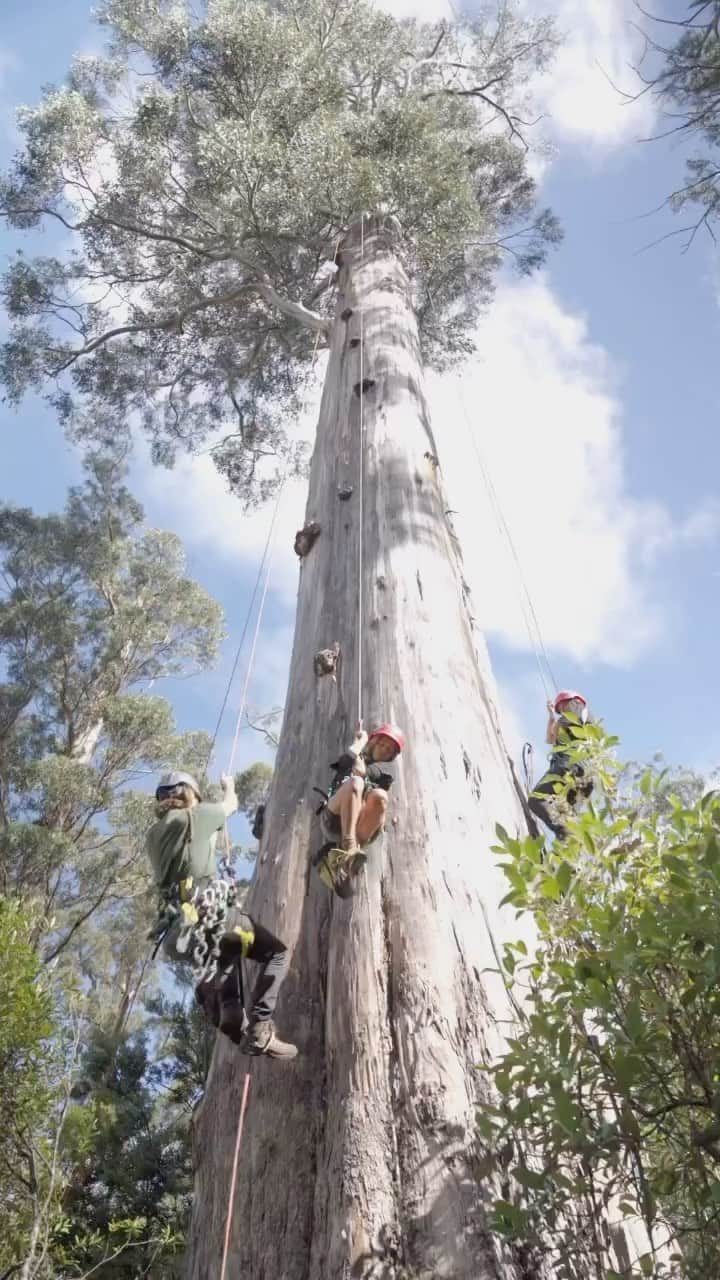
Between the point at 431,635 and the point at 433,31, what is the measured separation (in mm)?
11382

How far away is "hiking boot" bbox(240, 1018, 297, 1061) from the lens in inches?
96.5

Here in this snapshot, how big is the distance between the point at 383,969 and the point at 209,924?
2.29 feet

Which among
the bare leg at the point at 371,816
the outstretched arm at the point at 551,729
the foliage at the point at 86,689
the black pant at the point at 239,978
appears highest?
the foliage at the point at 86,689

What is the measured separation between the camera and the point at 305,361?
10719mm

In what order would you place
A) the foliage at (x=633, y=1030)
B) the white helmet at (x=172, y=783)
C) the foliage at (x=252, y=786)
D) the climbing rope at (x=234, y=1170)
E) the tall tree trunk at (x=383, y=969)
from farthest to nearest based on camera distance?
1. the foliage at (x=252, y=786)
2. the white helmet at (x=172, y=783)
3. the climbing rope at (x=234, y=1170)
4. the tall tree trunk at (x=383, y=969)
5. the foliage at (x=633, y=1030)

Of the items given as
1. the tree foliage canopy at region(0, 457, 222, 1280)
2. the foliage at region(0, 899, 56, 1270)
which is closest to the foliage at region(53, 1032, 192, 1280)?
the tree foliage canopy at region(0, 457, 222, 1280)

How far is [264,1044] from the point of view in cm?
245

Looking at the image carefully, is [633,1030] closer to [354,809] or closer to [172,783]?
[354,809]

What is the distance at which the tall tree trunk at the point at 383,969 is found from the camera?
2.09 m

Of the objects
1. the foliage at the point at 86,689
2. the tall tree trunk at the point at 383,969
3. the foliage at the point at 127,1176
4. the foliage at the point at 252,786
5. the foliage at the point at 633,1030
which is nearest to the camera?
the foliage at the point at 633,1030

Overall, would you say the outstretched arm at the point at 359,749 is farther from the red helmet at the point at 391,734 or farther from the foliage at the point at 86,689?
the foliage at the point at 86,689

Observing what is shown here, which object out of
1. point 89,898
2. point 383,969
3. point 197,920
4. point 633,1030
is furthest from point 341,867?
point 89,898

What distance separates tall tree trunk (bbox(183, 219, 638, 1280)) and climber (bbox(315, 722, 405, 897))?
9 cm

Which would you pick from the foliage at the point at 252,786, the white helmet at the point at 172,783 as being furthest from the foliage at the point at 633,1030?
the foliage at the point at 252,786
